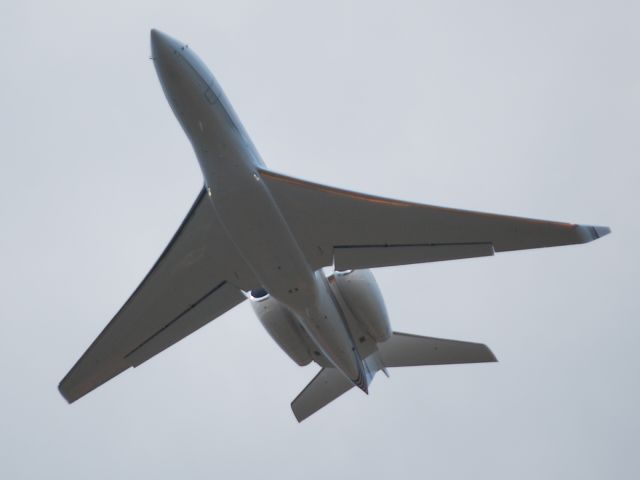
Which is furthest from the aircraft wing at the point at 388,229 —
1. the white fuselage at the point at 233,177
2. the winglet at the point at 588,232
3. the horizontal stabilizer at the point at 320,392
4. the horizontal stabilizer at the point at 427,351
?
the horizontal stabilizer at the point at 320,392

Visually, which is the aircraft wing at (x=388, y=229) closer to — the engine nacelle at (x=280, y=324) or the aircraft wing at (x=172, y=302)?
the aircraft wing at (x=172, y=302)

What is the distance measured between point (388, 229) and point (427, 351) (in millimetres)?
6503

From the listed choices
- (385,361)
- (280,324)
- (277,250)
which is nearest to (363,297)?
(280,324)

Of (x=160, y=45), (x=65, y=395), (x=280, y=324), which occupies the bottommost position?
(x=280, y=324)

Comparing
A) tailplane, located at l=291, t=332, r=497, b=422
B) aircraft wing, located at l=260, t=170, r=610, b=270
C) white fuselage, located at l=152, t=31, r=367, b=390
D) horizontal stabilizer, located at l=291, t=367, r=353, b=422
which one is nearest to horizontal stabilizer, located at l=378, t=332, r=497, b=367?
tailplane, located at l=291, t=332, r=497, b=422

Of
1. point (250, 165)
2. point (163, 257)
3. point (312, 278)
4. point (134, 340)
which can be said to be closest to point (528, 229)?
point (312, 278)

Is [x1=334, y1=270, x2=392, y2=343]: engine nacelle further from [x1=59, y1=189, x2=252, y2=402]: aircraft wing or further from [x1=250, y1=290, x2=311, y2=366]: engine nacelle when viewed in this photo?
[x1=59, y1=189, x2=252, y2=402]: aircraft wing

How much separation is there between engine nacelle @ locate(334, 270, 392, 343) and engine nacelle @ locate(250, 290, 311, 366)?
1.66 metres

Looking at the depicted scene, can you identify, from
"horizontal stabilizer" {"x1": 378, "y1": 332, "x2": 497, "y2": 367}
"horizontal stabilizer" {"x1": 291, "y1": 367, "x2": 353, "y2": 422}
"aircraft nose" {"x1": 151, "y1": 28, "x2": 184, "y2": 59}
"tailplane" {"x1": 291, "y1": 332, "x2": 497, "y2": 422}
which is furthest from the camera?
"horizontal stabilizer" {"x1": 291, "y1": 367, "x2": 353, "y2": 422}

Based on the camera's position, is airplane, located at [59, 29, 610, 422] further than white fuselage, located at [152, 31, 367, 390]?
Yes

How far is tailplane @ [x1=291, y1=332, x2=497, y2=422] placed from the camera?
1040 inches

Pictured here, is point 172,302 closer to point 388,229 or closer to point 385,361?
point 388,229

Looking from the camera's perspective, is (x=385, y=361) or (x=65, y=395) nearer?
(x=65, y=395)

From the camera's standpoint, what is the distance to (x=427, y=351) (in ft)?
88.0
